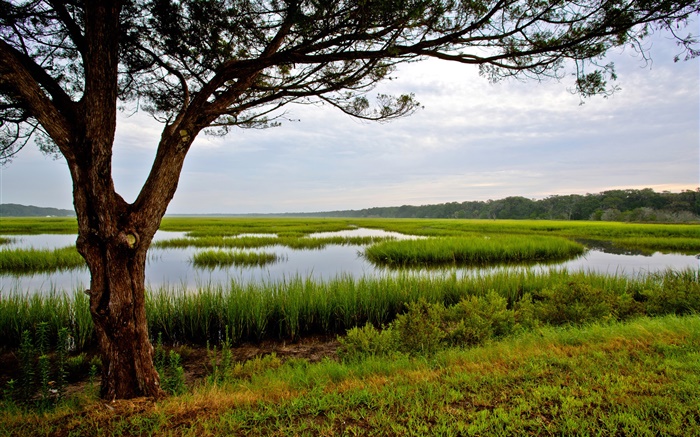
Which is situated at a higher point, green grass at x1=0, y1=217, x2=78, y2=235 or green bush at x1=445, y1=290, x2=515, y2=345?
green grass at x1=0, y1=217, x2=78, y2=235

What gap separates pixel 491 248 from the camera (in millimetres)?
17312

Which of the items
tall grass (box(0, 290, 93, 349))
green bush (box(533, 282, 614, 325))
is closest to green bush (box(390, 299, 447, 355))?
green bush (box(533, 282, 614, 325))

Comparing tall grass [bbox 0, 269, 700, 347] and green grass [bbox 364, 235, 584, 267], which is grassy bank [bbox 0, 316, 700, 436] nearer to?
tall grass [bbox 0, 269, 700, 347]

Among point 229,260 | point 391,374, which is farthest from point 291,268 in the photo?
point 391,374

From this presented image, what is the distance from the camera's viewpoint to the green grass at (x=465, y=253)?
635 inches

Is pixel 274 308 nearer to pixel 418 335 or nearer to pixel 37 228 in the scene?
pixel 418 335

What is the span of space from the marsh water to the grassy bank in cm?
613

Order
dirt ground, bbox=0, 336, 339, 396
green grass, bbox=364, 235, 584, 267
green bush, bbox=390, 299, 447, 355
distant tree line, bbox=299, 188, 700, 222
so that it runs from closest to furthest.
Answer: green bush, bbox=390, 299, 447, 355
dirt ground, bbox=0, 336, 339, 396
green grass, bbox=364, 235, 584, 267
distant tree line, bbox=299, 188, 700, 222

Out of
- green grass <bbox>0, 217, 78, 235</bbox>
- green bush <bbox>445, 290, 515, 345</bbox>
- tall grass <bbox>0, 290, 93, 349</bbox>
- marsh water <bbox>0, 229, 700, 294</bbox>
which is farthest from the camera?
green grass <bbox>0, 217, 78, 235</bbox>

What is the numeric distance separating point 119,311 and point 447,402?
3113 millimetres

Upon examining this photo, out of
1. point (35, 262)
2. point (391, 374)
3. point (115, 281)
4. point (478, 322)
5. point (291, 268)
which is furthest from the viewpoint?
point (291, 268)

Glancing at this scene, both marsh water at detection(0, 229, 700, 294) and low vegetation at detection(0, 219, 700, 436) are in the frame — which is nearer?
low vegetation at detection(0, 219, 700, 436)

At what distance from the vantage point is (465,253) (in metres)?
16.9

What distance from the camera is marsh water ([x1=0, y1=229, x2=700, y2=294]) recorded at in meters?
11.3
